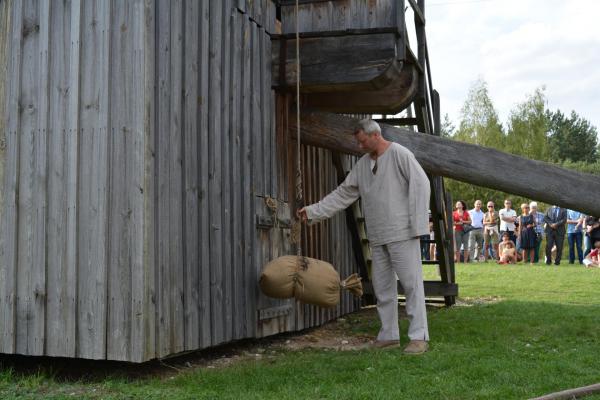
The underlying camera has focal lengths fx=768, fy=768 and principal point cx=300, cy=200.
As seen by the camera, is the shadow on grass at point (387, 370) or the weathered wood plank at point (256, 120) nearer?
the shadow on grass at point (387, 370)

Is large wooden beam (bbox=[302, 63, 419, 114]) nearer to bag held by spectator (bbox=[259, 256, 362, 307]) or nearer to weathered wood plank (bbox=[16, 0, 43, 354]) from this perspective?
bag held by spectator (bbox=[259, 256, 362, 307])

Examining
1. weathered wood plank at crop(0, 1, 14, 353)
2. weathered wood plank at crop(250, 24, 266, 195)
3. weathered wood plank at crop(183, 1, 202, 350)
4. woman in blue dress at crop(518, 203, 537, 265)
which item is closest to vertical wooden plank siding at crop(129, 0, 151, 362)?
weathered wood plank at crop(183, 1, 202, 350)

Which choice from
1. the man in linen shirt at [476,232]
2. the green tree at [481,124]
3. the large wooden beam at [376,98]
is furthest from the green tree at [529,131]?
the large wooden beam at [376,98]

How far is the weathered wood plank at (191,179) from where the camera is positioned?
19.7 ft

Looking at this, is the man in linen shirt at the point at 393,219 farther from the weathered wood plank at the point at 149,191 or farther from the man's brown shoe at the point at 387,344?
the weathered wood plank at the point at 149,191

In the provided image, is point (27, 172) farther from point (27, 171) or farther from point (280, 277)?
point (280, 277)

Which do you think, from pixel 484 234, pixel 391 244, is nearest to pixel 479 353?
pixel 391 244

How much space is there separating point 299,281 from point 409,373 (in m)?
1.49

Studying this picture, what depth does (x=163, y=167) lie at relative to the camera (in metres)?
5.71

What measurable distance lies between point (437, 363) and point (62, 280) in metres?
2.90

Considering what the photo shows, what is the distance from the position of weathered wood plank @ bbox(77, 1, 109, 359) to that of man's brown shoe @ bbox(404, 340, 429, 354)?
2474 mm

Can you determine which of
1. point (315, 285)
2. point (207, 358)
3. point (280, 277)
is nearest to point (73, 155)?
point (280, 277)

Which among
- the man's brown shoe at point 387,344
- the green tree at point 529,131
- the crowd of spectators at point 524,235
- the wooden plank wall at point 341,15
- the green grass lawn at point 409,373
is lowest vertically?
the green grass lawn at point 409,373

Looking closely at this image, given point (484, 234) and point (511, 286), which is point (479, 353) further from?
point (484, 234)
